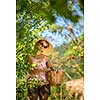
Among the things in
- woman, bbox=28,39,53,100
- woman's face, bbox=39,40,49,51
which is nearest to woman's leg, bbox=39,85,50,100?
woman, bbox=28,39,53,100

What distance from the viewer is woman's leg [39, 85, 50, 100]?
186 cm

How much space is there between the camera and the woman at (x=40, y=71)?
1851 mm

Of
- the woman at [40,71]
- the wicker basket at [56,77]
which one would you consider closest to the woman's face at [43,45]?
the woman at [40,71]

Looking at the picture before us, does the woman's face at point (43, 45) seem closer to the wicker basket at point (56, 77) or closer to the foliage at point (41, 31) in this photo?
the foliage at point (41, 31)

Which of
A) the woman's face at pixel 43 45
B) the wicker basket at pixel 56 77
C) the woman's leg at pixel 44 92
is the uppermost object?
the woman's face at pixel 43 45

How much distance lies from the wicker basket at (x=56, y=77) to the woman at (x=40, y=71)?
0.09 feet

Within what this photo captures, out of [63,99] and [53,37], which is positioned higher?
[53,37]

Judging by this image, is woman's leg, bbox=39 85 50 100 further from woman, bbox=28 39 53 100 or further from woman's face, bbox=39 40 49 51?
woman's face, bbox=39 40 49 51

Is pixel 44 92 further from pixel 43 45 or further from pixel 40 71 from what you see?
pixel 43 45

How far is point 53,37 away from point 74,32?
0.48 ft

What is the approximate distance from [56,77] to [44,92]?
124 mm
